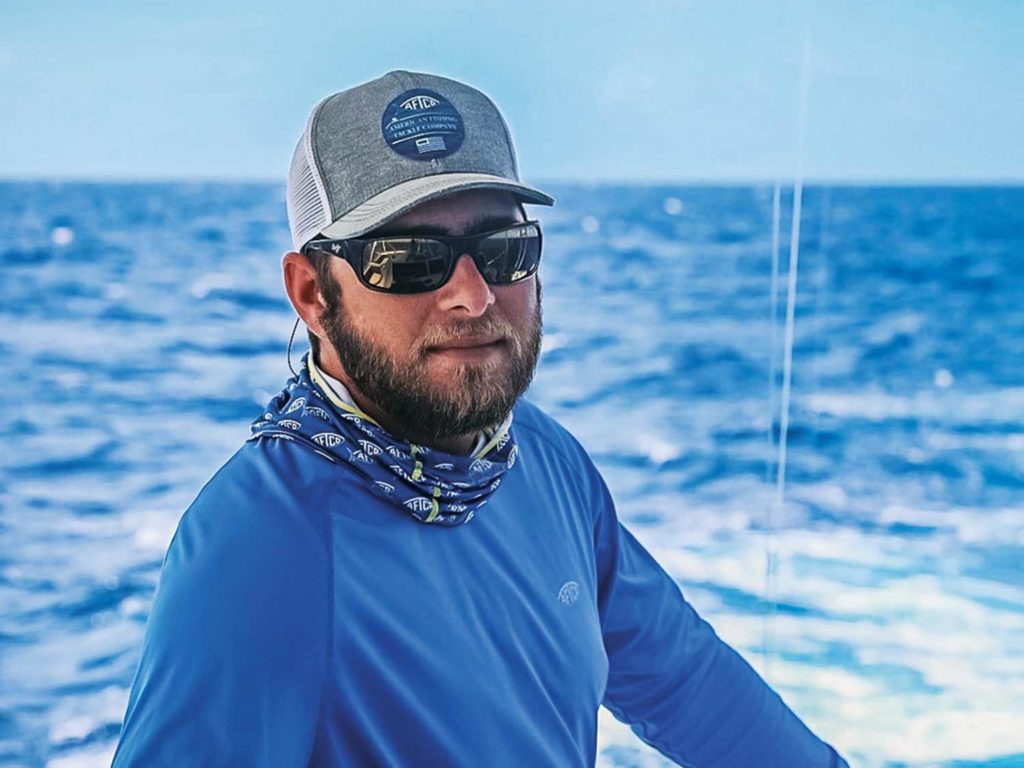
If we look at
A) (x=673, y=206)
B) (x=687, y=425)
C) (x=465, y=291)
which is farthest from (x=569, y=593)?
(x=673, y=206)

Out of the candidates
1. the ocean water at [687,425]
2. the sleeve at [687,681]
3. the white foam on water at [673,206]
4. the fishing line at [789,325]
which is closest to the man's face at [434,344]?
the sleeve at [687,681]

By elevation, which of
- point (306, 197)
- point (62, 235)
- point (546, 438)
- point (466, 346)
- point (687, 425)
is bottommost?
point (687, 425)

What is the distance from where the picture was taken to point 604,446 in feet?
24.8

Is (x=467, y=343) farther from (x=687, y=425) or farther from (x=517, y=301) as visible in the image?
(x=687, y=425)

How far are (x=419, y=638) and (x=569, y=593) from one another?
8.0 inches

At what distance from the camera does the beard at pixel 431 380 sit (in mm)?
866

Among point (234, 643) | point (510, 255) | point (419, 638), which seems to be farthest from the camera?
point (510, 255)

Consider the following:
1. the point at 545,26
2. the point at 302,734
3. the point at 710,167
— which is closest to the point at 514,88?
the point at 545,26

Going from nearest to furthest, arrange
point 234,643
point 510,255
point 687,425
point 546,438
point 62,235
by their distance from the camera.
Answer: point 234,643 < point 510,255 < point 546,438 < point 687,425 < point 62,235

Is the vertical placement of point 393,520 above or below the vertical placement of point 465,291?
below

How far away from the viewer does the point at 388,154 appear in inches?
34.5

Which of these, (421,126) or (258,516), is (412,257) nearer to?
(421,126)

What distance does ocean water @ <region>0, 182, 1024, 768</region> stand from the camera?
12.3 feet

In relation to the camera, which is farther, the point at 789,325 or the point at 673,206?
the point at 673,206
